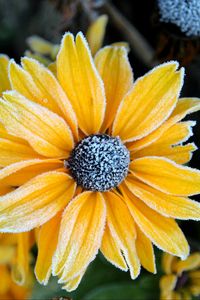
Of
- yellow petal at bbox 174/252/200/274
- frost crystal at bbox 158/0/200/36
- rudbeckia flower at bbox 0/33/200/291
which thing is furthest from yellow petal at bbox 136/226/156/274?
frost crystal at bbox 158/0/200/36

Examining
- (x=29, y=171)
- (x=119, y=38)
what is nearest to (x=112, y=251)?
(x=29, y=171)

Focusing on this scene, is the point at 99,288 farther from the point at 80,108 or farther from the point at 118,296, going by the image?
the point at 80,108

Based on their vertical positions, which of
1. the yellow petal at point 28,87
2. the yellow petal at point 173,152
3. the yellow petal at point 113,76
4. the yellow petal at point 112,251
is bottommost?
the yellow petal at point 112,251

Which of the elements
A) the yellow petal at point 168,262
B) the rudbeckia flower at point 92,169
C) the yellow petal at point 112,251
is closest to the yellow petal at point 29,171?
the rudbeckia flower at point 92,169

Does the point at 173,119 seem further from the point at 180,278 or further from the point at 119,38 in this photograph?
the point at 119,38

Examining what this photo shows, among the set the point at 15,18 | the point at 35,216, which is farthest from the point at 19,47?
the point at 35,216

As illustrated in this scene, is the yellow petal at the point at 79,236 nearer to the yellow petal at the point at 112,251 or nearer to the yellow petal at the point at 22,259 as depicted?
the yellow petal at the point at 112,251
